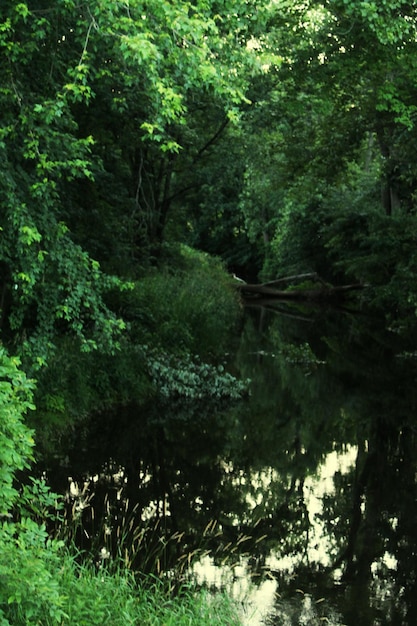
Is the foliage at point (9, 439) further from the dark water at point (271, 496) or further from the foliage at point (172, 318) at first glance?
the foliage at point (172, 318)

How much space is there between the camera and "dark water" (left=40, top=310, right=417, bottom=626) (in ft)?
23.1

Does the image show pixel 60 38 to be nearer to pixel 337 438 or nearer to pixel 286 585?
pixel 286 585

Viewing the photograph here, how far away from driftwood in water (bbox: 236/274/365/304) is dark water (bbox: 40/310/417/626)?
24783 millimetres

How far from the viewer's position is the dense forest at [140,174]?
6.93 meters

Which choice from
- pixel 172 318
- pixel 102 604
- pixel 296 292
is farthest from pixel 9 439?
pixel 296 292

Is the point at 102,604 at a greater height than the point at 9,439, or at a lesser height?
lesser

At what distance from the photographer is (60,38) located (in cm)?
879

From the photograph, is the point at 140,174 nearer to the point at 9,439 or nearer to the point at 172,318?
the point at 172,318

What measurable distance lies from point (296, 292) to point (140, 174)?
24831mm

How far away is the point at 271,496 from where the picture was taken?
380 inches

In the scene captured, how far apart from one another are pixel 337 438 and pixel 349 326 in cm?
1792

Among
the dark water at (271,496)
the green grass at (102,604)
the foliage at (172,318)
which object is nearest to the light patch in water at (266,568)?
the dark water at (271,496)

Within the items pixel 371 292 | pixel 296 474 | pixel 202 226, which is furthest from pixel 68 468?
pixel 202 226

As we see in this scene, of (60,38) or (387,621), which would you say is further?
(60,38)
